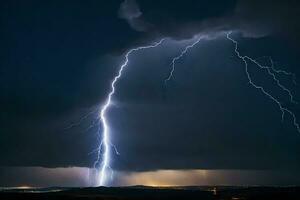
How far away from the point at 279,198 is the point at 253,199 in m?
3.35

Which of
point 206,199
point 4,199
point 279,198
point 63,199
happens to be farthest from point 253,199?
point 4,199

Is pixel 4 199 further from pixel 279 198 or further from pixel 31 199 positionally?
pixel 279 198

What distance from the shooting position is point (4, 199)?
63375 mm

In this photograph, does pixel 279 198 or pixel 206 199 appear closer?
pixel 279 198

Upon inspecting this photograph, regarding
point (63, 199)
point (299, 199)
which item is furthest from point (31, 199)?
point (299, 199)

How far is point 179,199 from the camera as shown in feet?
261

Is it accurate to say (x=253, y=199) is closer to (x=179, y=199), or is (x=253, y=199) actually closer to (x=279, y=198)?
(x=279, y=198)

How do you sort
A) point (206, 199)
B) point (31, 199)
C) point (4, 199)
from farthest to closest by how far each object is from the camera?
point (206, 199) < point (31, 199) < point (4, 199)

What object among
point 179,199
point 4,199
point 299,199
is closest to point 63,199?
point 4,199

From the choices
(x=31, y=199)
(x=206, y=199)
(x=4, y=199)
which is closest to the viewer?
(x=4, y=199)

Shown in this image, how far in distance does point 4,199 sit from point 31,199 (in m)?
4.87

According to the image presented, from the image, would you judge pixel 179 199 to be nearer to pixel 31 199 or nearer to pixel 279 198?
pixel 279 198

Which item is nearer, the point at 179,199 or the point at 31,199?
the point at 31,199

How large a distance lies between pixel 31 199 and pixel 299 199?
3304 centimetres
